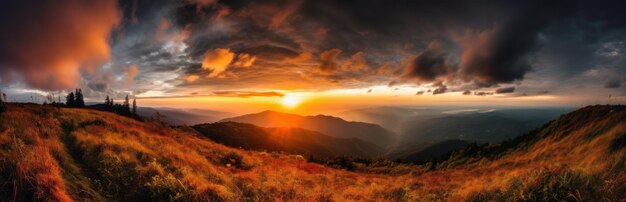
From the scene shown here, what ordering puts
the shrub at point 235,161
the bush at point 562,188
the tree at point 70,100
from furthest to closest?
the tree at point 70,100, the shrub at point 235,161, the bush at point 562,188

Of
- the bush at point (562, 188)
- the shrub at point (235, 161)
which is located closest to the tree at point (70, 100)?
the shrub at point (235, 161)

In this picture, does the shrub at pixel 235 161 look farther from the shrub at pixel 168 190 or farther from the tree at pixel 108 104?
the tree at pixel 108 104

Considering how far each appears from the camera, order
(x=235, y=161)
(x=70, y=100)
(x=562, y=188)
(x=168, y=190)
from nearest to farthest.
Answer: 1. (x=562, y=188)
2. (x=168, y=190)
3. (x=235, y=161)
4. (x=70, y=100)

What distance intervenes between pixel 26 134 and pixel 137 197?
6064 millimetres

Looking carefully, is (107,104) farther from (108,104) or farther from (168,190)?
(168,190)

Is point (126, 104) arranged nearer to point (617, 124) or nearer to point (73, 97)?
point (73, 97)

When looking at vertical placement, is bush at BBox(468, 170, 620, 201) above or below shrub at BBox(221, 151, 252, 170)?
above

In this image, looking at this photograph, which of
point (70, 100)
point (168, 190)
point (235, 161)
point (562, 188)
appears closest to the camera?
point (562, 188)

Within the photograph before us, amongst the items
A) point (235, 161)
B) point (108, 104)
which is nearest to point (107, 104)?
point (108, 104)

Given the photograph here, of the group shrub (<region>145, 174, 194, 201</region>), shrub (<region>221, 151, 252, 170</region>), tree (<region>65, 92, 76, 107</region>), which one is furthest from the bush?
tree (<region>65, 92, 76, 107</region>)

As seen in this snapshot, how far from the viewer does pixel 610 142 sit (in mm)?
21688

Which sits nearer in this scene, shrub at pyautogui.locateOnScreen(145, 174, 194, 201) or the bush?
the bush

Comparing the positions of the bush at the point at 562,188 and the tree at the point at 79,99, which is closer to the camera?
the bush at the point at 562,188

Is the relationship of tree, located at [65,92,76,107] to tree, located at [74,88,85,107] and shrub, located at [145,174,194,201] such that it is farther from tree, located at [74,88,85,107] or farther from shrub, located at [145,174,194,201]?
shrub, located at [145,174,194,201]
